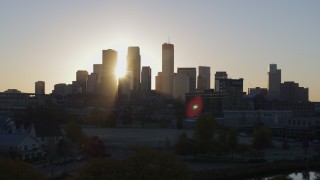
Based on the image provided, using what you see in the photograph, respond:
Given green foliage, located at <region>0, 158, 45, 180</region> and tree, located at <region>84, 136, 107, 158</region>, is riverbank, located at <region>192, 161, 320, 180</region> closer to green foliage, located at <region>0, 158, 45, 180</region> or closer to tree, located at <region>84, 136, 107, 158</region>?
tree, located at <region>84, 136, 107, 158</region>

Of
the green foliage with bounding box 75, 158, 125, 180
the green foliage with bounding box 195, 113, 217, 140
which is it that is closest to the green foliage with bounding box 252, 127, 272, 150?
the green foliage with bounding box 195, 113, 217, 140

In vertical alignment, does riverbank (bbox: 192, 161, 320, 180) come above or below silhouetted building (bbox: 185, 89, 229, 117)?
below

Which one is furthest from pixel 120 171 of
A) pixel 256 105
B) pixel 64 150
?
pixel 256 105

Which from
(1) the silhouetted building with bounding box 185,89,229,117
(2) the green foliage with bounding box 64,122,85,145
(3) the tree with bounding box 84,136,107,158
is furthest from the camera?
(1) the silhouetted building with bounding box 185,89,229,117

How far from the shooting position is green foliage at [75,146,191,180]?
42.2 ft

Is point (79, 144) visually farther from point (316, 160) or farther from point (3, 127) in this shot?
point (316, 160)

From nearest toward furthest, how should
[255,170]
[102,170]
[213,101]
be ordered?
[102,170], [255,170], [213,101]

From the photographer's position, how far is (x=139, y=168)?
42.8 feet

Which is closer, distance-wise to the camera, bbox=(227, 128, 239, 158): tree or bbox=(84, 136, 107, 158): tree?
bbox=(84, 136, 107, 158): tree

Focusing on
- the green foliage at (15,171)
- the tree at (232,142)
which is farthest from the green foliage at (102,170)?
the tree at (232,142)

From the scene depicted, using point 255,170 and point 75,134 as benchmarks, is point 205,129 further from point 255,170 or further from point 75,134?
point 75,134

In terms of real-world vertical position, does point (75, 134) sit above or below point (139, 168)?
below

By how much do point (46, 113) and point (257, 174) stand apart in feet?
108

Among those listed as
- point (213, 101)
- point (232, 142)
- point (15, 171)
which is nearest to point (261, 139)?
point (232, 142)
